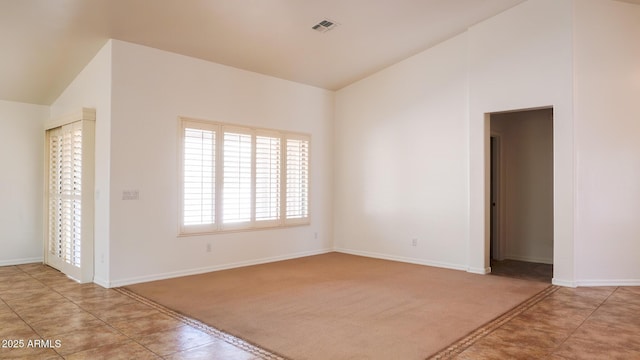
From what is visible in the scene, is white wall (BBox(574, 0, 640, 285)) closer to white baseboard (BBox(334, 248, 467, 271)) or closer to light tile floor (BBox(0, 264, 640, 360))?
light tile floor (BBox(0, 264, 640, 360))

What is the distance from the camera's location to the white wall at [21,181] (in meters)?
6.13

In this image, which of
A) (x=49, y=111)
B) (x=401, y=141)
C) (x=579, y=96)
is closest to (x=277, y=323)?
(x=401, y=141)

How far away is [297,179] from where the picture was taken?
7086 mm

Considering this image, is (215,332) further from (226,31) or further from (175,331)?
(226,31)

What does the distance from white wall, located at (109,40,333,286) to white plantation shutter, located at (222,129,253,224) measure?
0.25 meters

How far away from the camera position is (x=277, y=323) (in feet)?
12.0

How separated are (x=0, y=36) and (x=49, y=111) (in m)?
2.22

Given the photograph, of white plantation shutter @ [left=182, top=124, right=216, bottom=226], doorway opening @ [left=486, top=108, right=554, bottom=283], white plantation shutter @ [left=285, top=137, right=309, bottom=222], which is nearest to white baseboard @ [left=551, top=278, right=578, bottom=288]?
doorway opening @ [left=486, top=108, right=554, bottom=283]

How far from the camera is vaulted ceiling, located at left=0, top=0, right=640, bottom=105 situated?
4.37 meters

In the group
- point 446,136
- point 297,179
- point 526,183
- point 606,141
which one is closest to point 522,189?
point 526,183

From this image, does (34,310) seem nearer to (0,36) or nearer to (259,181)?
Answer: (0,36)

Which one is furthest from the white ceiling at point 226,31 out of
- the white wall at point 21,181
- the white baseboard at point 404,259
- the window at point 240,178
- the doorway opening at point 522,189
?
the white baseboard at point 404,259

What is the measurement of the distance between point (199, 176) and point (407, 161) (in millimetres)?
3207

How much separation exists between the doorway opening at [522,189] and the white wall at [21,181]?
23.0 ft
